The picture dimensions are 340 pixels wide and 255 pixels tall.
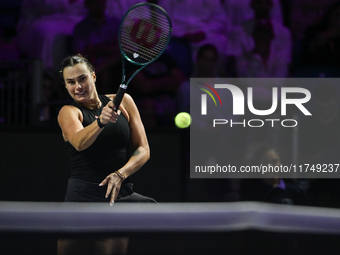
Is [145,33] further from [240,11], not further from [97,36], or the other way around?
[240,11]

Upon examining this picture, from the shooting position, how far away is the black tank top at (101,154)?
1477 mm

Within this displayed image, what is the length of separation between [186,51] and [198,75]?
0.28 m

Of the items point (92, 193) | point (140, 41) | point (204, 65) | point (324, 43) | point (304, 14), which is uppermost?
point (304, 14)

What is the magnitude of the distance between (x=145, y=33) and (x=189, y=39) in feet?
4.69

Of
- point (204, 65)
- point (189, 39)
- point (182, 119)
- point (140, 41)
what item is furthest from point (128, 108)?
point (189, 39)

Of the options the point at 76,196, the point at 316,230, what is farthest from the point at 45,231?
the point at 76,196

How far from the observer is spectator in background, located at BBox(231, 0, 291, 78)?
3186 mm

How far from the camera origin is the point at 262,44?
3.24 m

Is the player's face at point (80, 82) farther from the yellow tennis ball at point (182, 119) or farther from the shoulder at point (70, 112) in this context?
the yellow tennis ball at point (182, 119)

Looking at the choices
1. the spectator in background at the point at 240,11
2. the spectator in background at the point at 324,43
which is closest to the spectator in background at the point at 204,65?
the spectator in background at the point at 240,11

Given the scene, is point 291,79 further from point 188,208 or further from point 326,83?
point 188,208

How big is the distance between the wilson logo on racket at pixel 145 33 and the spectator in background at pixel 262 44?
53.2 inches

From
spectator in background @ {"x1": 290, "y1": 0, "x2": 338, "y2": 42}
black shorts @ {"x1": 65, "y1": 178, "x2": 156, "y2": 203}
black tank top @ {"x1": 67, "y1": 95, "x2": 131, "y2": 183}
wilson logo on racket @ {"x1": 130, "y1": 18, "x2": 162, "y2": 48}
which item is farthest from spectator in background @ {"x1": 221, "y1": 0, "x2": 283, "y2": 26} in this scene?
black shorts @ {"x1": 65, "y1": 178, "x2": 156, "y2": 203}

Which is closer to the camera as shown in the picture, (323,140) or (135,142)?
(135,142)
